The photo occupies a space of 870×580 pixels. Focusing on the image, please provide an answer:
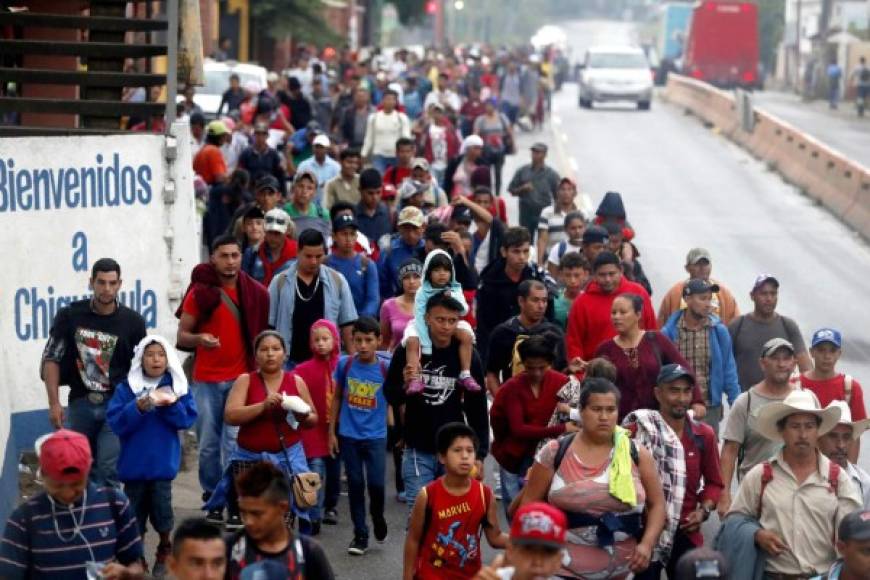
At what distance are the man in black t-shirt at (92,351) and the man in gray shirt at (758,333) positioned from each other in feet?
13.3

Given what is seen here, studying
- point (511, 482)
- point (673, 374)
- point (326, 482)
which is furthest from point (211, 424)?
point (673, 374)

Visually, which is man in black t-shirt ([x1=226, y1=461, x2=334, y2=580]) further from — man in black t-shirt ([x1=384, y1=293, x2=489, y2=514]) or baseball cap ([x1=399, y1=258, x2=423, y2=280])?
baseball cap ([x1=399, y1=258, x2=423, y2=280])

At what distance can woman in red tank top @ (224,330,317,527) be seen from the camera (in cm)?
1084

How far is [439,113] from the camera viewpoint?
2466cm

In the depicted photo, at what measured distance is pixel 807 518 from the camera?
29.2ft

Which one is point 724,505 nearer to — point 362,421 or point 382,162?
point 362,421

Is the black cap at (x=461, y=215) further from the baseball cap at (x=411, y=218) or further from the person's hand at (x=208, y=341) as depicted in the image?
the person's hand at (x=208, y=341)

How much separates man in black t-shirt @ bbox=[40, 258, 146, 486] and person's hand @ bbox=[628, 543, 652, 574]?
3.66 m

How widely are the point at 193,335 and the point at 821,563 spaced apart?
4.78m

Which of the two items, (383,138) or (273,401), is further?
(383,138)

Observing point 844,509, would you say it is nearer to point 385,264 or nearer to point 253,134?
point 385,264

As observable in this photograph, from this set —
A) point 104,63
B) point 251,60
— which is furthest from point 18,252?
point 251,60

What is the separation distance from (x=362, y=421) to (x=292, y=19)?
38.1 meters

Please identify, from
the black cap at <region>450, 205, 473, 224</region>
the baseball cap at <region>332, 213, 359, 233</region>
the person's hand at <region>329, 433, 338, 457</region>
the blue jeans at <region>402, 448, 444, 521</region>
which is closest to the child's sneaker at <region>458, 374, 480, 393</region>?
the blue jeans at <region>402, 448, 444, 521</region>
